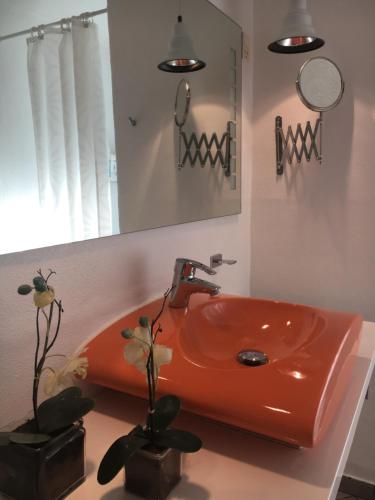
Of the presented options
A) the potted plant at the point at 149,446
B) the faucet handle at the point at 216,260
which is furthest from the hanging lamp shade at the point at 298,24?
the potted plant at the point at 149,446

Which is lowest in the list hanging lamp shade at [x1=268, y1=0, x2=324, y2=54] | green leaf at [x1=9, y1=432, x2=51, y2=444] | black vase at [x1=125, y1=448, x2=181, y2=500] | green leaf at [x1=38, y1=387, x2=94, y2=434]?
black vase at [x1=125, y1=448, x2=181, y2=500]

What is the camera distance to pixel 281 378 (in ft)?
2.66

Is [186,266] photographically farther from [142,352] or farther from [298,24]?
[298,24]

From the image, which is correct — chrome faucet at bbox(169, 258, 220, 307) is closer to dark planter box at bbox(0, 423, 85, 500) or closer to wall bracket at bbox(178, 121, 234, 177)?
wall bracket at bbox(178, 121, 234, 177)

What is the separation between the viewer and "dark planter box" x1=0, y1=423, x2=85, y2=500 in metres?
0.63

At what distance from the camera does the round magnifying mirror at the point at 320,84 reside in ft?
5.33

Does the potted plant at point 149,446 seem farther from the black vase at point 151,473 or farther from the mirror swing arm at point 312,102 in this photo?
the mirror swing arm at point 312,102

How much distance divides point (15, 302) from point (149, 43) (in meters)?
0.83

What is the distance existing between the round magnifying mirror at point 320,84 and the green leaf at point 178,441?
1.42 m

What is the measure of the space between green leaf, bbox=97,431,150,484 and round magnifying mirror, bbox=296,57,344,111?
147cm

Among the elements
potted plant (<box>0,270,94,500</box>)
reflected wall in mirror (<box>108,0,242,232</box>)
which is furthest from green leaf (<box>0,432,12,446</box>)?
reflected wall in mirror (<box>108,0,242,232</box>)

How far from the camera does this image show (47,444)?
64 cm

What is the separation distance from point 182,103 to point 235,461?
3.53 feet

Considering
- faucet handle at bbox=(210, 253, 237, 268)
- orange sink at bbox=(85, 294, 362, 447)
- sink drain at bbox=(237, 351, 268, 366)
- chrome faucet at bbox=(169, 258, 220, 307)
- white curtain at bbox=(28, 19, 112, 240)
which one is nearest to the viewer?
orange sink at bbox=(85, 294, 362, 447)
